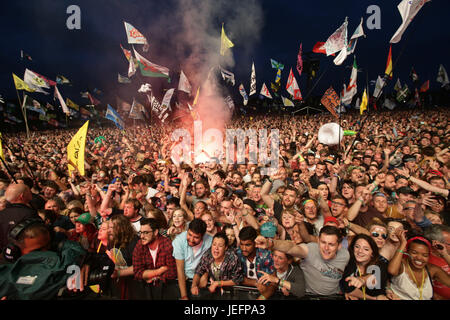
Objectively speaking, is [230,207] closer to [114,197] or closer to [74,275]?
[74,275]

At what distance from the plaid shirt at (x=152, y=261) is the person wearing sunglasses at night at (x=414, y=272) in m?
2.56

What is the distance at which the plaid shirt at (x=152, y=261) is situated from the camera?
2742 millimetres

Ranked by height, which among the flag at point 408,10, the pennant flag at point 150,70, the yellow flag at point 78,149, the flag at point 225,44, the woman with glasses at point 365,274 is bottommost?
the woman with glasses at point 365,274

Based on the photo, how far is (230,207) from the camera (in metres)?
3.76

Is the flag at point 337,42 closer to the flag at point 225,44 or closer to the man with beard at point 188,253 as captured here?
the flag at point 225,44

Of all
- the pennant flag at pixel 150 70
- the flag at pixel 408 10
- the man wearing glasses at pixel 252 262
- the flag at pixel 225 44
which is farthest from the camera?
the flag at pixel 225 44

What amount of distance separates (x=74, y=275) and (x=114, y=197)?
305cm

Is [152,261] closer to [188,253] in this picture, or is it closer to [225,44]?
[188,253]

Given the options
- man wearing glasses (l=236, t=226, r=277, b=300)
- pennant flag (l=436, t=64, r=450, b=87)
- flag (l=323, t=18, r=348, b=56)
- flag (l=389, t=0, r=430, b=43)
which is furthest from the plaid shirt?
pennant flag (l=436, t=64, r=450, b=87)

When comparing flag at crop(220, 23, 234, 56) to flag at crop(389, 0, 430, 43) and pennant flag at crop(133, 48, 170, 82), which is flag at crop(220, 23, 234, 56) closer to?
pennant flag at crop(133, 48, 170, 82)

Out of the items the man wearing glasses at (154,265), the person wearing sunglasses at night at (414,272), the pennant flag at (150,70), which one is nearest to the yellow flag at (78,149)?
the man wearing glasses at (154,265)

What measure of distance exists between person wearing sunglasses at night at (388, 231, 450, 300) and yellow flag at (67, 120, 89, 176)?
543cm

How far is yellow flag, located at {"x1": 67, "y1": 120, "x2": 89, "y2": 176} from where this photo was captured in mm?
4656
